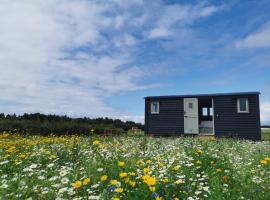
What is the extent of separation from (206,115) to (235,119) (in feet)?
13.9

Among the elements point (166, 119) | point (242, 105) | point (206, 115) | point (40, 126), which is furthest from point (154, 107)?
point (40, 126)

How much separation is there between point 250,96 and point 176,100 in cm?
609

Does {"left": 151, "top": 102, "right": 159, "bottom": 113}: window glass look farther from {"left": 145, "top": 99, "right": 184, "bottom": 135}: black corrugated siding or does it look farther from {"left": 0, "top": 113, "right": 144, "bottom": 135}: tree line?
{"left": 0, "top": 113, "right": 144, "bottom": 135}: tree line

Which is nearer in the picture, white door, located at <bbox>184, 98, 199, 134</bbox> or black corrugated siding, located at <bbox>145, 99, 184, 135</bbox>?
white door, located at <bbox>184, 98, 199, 134</bbox>

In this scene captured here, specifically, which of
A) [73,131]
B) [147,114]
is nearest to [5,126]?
[73,131]

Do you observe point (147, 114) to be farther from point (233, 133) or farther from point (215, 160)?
point (215, 160)

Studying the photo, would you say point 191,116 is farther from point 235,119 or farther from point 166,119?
point 235,119

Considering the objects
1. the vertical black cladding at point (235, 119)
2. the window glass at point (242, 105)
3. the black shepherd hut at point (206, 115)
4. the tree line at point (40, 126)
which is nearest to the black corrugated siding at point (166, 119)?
the black shepherd hut at point (206, 115)

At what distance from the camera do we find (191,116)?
22.4 meters

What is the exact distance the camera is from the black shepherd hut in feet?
67.6

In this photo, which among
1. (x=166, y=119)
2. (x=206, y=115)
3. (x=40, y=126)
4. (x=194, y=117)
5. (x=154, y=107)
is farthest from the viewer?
(x=206, y=115)

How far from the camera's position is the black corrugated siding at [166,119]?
894 inches

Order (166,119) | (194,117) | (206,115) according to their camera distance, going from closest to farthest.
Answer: (194,117)
(166,119)
(206,115)

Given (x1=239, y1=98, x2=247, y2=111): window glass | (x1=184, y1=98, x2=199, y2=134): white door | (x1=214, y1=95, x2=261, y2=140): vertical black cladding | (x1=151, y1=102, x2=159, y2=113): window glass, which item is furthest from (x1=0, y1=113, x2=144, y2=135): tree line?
(x1=239, y1=98, x2=247, y2=111): window glass
